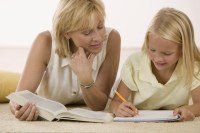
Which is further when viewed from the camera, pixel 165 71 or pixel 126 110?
pixel 165 71

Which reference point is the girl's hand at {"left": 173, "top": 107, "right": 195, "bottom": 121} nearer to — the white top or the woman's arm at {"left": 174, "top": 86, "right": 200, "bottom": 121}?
the woman's arm at {"left": 174, "top": 86, "right": 200, "bottom": 121}

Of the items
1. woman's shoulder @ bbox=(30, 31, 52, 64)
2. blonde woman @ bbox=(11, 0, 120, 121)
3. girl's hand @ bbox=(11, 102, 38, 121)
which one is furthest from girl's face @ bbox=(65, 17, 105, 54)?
girl's hand @ bbox=(11, 102, 38, 121)

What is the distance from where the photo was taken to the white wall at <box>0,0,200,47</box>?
317 cm

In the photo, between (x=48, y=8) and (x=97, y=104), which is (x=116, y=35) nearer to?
(x=97, y=104)

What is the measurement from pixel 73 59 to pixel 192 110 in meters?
0.54

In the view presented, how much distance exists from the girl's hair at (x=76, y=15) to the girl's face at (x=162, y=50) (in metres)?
0.25

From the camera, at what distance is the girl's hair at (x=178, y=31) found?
73.1 inches

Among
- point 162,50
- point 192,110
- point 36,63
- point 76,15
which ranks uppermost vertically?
point 76,15

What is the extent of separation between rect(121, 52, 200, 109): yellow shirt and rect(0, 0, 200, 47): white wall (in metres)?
1.09

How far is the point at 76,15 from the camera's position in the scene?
6.31 feet

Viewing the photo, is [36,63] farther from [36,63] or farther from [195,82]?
[195,82]

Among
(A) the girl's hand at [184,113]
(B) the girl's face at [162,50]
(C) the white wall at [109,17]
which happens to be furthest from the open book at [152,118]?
(C) the white wall at [109,17]

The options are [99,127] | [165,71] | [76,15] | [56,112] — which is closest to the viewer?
[99,127]

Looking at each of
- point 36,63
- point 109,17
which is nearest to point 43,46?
point 36,63
